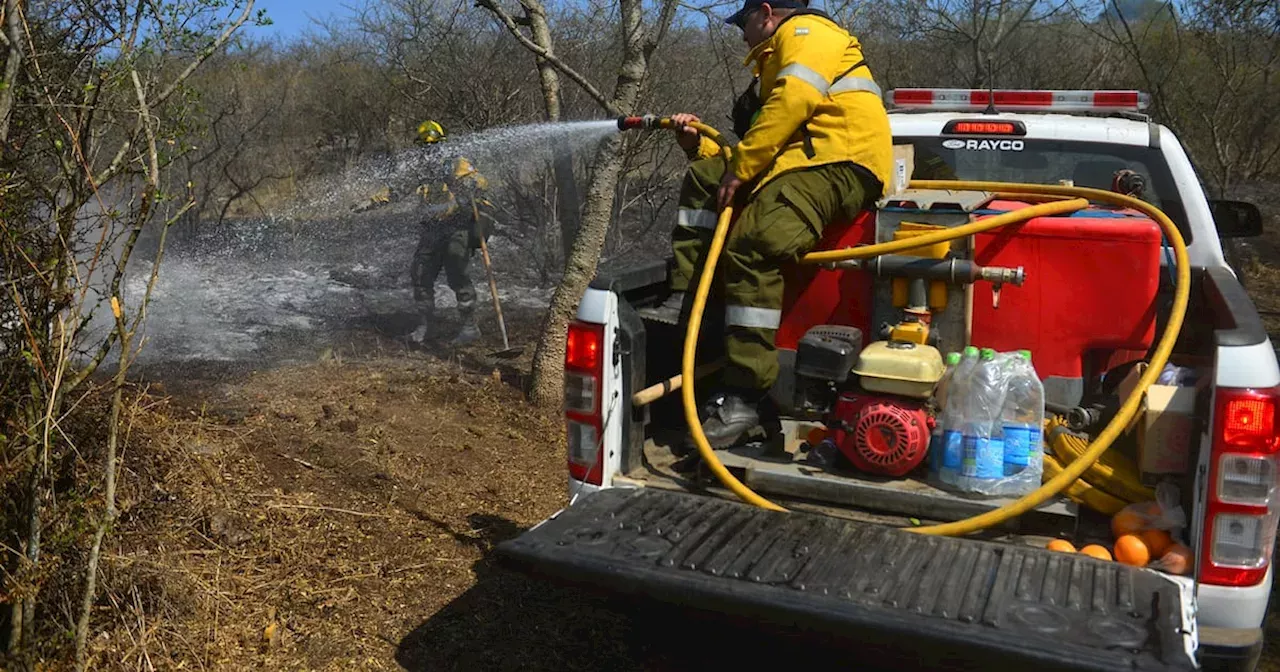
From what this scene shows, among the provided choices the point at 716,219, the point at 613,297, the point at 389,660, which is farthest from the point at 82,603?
the point at 716,219

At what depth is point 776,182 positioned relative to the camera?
3617 mm

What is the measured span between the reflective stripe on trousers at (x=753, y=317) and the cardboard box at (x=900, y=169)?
0.83 meters

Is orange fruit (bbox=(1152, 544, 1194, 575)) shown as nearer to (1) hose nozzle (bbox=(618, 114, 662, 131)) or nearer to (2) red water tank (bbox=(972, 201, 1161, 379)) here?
(2) red water tank (bbox=(972, 201, 1161, 379))

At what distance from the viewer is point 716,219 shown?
3.86m

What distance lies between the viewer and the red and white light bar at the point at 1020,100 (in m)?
5.19

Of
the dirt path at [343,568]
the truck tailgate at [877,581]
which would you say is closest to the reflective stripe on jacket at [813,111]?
the truck tailgate at [877,581]

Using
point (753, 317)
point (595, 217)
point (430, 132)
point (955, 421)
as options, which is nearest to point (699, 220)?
point (753, 317)

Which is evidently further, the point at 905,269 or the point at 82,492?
the point at 905,269

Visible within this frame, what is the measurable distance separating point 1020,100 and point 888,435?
297 centimetres

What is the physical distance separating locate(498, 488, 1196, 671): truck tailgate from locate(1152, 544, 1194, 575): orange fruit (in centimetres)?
9

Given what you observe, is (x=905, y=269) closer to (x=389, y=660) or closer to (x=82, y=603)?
(x=389, y=660)

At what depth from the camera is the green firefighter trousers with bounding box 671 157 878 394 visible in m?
3.49

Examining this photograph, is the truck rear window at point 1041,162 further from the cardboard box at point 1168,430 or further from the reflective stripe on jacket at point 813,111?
the cardboard box at point 1168,430

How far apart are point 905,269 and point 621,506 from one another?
124 centimetres
